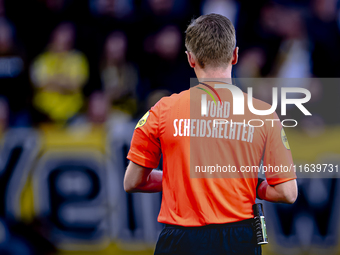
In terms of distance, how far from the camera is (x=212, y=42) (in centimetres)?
188

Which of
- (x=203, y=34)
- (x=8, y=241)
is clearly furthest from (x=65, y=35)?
(x=203, y=34)

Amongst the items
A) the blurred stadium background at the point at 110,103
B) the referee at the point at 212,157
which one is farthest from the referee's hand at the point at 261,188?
the blurred stadium background at the point at 110,103

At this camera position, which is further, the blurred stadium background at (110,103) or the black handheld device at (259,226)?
the blurred stadium background at (110,103)

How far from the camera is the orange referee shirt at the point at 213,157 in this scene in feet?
6.20

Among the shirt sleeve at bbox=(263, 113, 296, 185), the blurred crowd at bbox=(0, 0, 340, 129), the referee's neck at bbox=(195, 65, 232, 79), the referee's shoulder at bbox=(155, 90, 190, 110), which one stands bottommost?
the shirt sleeve at bbox=(263, 113, 296, 185)

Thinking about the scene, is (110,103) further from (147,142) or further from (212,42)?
(212,42)

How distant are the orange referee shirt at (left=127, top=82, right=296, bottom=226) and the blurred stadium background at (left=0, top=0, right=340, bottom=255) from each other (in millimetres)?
2485

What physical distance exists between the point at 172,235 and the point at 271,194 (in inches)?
21.6

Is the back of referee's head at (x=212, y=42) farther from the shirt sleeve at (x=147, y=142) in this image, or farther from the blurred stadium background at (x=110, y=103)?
the blurred stadium background at (x=110, y=103)

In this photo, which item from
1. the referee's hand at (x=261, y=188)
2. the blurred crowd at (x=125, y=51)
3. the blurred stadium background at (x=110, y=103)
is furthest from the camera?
the blurred crowd at (x=125, y=51)

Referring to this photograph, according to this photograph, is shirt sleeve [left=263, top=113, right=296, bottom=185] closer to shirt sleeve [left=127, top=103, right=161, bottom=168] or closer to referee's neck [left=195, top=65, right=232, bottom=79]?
referee's neck [left=195, top=65, right=232, bottom=79]

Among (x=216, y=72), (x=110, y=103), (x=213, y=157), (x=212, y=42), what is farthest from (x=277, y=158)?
(x=110, y=103)

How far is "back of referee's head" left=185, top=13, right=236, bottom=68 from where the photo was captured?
1880mm

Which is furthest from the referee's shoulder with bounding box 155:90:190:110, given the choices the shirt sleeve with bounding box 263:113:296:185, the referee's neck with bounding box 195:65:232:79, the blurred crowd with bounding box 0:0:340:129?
the blurred crowd with bounding box 0:0:340:129
